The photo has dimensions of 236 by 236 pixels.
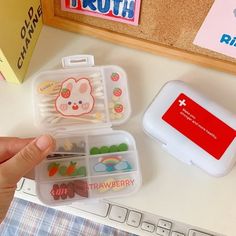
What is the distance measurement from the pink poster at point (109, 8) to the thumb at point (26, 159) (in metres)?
0.20

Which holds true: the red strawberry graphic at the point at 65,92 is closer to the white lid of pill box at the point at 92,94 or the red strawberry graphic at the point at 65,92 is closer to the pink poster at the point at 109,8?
the white lid of pill box at the point at 92,94

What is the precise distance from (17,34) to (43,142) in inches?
6.2

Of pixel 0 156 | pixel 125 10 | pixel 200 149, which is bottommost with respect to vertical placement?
pixel 0 156

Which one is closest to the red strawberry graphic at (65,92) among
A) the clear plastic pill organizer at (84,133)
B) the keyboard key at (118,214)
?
the clear plastic pill organizer at (84,133)

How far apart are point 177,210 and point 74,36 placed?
12.8 inches

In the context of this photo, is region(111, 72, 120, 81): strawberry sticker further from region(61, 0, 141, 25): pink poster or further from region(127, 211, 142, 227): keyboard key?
region(127, 211, 142, 227): keyboard key

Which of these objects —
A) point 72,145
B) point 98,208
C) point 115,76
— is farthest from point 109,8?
point 98,208

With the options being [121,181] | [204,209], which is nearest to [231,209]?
[204,209]

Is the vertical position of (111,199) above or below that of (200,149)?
below

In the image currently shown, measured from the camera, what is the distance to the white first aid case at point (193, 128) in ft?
1.89

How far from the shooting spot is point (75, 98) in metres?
0.63

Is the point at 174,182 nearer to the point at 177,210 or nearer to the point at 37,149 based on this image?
the point at 177,210

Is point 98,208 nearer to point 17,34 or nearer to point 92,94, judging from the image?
point 92,94

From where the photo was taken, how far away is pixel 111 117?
62 centimetres
